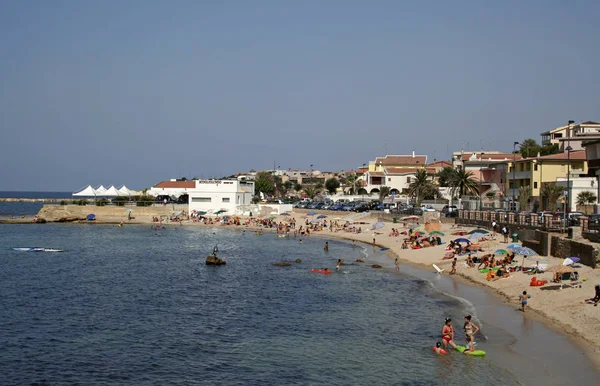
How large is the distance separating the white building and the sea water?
3887 centimetres

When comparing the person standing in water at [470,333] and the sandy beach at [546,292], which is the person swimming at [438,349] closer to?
the person standing in water at [470,333]

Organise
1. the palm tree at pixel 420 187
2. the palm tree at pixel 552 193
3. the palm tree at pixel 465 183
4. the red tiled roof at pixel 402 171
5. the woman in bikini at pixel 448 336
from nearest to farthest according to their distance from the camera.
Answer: the woman in bikini at pixel 448 336, the palm tree at pixel 552 193, the palm tree at pixel 465 183, the palm tree at pixel 420 187, the red tiled roof at pixel 402 171

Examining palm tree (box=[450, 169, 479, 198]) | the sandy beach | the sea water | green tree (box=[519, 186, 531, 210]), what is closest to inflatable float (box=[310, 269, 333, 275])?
the sea water

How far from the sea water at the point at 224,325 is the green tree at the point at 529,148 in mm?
50062

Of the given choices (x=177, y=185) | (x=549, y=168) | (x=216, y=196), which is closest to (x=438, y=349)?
(x=549, y=168)

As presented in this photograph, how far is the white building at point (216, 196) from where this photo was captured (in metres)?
88.6

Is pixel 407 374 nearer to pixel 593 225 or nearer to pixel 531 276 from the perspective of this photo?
pixel 531 276

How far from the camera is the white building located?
88562 millimetres

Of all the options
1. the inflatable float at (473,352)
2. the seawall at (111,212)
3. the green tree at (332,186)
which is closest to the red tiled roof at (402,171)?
the green tree at (332,186)

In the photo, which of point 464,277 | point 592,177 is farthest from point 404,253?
point 592,177

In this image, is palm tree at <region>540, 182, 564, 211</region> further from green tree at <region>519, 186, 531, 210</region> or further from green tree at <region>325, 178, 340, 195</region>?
green tree at <region>325, 178, 340, 195</region>

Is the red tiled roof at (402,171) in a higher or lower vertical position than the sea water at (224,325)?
higher

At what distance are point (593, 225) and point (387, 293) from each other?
12.3 metres

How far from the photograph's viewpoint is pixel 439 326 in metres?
25.5
